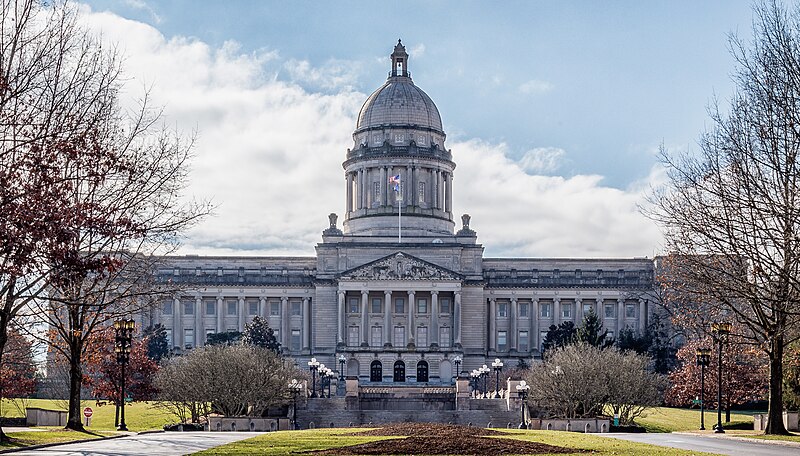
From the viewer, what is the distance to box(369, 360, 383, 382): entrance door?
407 feet

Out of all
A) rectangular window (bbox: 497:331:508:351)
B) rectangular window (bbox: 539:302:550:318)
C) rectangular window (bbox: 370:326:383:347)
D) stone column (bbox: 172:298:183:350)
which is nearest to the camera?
rectangular window (bbox: 370:326:383:347)

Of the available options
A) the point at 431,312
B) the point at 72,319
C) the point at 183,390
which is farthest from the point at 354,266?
the point at 72,319

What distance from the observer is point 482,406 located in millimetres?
81312

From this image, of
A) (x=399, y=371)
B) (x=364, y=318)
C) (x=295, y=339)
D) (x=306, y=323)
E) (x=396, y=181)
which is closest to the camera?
(x=399, y=371)

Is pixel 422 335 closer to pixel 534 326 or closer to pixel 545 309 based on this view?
pixel 534 326

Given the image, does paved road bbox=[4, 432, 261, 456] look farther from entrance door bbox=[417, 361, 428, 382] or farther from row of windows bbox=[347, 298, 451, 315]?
row of windows bbox=[347, 298, 451, 315]

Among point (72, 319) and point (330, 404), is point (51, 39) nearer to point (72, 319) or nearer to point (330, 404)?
point (72, 319)

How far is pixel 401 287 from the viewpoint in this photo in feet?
418

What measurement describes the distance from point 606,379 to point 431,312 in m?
60.0

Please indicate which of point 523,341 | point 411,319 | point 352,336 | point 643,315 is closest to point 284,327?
point 352,336

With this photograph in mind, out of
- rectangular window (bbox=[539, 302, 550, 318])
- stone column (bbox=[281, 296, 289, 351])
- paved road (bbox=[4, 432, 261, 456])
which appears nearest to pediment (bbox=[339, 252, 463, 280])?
stone column (bbox=[281, 296, 289, 351])

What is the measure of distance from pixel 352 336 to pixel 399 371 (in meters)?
6.96

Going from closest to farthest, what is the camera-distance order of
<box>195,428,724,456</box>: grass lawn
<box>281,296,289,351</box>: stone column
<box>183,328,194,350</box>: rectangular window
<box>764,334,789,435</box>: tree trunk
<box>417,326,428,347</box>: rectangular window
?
<box>195,428,724,456</box>: grass lawn
<box>764,334,789,435</box>: tree trunk
<box>417,326,428,347</box>: rectangular window
<box>183,328,194,350</box>: rectangular window
<box>281,296,289,351</box>: stone column

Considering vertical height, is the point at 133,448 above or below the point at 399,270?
below
